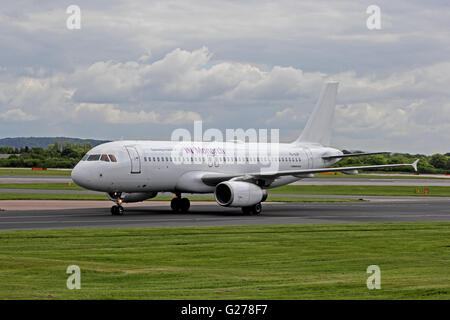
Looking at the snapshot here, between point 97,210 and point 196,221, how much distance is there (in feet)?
30.4

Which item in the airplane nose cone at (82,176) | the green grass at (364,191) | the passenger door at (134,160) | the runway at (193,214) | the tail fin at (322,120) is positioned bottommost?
the runway at (193,214)

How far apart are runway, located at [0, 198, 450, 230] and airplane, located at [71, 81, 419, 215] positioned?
111cm

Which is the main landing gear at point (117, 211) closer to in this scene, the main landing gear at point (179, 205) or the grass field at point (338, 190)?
the main landing gear at point (179, 205)

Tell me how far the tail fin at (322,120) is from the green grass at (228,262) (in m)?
24.0

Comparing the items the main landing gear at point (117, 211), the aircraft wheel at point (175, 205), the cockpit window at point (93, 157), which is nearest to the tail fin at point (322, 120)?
the aircraft wheel at point (175, 205)

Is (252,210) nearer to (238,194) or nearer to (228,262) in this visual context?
(238,194)

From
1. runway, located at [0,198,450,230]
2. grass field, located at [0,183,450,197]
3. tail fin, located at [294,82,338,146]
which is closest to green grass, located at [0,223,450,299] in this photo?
runway, located at [0,198,450,230]

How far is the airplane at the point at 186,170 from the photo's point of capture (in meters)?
41.8

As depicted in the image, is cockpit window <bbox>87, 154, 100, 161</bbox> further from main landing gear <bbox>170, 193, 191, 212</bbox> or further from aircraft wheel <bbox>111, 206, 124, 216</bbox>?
main landing gear <bbox>170, 193, 191, 212</bbox>
